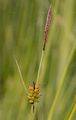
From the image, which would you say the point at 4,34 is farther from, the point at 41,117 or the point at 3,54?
the point at 41,117

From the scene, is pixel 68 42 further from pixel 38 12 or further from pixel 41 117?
pixel 41 117

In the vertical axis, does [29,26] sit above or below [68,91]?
above

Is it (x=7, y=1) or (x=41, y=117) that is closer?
(x=41, y=117)

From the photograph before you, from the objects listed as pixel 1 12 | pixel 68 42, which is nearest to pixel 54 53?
pixel 68 42

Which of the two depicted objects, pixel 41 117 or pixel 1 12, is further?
pixel 1 12

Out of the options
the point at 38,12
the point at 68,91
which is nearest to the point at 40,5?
the point at 38,12

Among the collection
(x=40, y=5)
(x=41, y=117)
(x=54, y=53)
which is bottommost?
(x=41, y=117)
